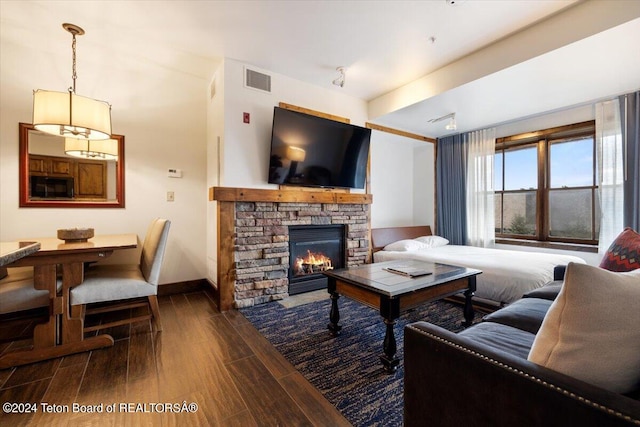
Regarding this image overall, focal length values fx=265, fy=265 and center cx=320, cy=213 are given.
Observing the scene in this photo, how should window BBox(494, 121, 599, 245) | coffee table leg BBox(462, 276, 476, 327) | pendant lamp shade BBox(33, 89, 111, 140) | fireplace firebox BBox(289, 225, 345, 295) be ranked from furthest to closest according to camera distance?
window BBox(494, 121, 599, 245), fireplace firebox BBox(289, 225, 345, 295), coffee table leg BBox(462, 276, 476, 327), pendant lamp shade BBox(33, 89, 111, 140)

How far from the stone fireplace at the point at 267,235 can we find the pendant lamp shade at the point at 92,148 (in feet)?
A: 3.65

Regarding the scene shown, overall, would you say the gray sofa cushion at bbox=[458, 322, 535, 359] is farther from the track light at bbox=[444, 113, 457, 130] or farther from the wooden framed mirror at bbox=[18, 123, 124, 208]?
the wooden framed mirror at bbox=[18, 123, 124, 208]

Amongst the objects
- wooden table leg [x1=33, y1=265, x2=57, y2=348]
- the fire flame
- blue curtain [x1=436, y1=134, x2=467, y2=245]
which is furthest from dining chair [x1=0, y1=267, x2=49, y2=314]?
blue curtain [x1=436, y1=134, x2=467, y2=245]

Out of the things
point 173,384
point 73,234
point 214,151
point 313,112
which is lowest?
point 173,384

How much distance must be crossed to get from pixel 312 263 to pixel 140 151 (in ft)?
7.93

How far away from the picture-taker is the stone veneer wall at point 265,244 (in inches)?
112

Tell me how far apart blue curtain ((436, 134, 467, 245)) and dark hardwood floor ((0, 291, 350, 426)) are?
12.1 ft

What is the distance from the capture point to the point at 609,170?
304 centimetres

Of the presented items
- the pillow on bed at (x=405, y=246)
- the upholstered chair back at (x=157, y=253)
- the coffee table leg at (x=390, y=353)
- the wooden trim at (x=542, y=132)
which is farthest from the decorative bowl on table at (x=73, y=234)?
the wooden trim at (x=542, y=132)

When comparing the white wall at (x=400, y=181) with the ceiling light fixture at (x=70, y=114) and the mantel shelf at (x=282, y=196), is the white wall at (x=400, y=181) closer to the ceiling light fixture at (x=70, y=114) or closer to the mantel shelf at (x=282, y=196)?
the mantel shelf at (x=282, y=196)

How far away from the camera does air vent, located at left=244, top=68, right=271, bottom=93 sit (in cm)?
293

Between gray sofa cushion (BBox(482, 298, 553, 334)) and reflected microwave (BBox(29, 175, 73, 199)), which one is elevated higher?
reflected microwave (BBox(29, 175, 73, 199))

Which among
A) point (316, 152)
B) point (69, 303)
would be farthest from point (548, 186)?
point (69, 303)

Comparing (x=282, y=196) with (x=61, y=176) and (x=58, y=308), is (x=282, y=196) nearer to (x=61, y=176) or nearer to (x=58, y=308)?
(x=58, y=308)
